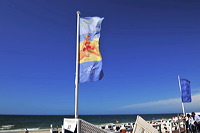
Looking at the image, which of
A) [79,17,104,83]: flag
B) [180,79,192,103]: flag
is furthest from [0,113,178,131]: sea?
[79,17,104,83]: flag

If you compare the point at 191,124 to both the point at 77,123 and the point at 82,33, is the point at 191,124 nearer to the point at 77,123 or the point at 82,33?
the point at 82,33

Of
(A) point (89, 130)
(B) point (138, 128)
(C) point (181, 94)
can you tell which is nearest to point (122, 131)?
(B) point (138, 128)

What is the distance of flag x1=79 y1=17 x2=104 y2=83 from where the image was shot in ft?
18.7

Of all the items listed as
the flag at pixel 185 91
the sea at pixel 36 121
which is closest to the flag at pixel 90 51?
the flag at pixel 185 91

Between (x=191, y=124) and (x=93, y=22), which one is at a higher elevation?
(x=93, y=22)

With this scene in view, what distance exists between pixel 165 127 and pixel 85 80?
26.4 feet

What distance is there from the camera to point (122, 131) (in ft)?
30.0

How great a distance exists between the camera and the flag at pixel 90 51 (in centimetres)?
570

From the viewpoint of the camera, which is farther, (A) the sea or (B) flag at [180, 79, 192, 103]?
(A) the sea

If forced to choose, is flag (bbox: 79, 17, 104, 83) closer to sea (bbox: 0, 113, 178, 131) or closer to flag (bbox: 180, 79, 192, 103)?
flag (bbox: 180, 79, 192, 103)

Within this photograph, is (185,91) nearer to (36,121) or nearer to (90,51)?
(90,51)

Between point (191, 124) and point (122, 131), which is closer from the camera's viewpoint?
point (122, 131)

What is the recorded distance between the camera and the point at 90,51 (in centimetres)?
591

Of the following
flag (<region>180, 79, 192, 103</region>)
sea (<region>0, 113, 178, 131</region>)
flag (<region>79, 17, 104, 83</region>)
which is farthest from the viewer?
sea (<region>0, 113, 178, 131</region>)
